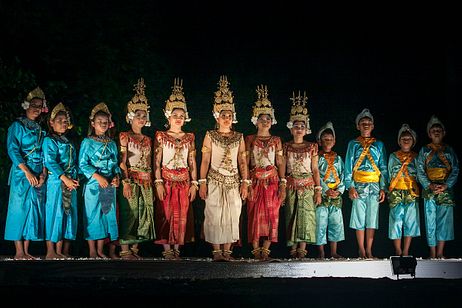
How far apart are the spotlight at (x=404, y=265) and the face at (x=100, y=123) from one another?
309 centimetres

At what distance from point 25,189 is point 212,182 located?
182 centimetres

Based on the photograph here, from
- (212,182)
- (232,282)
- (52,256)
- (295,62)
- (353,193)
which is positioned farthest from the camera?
(295,62)

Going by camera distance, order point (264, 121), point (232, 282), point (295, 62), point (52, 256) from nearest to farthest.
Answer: point (232, 282)
point (52, 256)
point (264, 121)
point (295, 62)

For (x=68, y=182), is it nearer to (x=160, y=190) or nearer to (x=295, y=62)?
(x=160, y=190)

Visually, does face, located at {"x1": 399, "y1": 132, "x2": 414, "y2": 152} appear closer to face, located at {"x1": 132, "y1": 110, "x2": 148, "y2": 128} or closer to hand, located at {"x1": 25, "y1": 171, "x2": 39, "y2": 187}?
face, located at {"x1": 132, "y1": 110, "x2": 148, "y2": 128}

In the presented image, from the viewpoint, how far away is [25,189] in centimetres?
895

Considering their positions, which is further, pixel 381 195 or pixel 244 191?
pixel 381 195

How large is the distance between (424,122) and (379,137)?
1.85ft

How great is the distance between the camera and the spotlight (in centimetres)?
856

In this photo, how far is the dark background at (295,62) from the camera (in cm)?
1098

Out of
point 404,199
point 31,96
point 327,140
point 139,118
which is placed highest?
point 31,96

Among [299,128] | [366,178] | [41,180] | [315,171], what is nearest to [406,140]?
[366,178]

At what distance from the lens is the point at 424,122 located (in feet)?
36.8

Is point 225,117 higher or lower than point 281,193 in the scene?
higher
